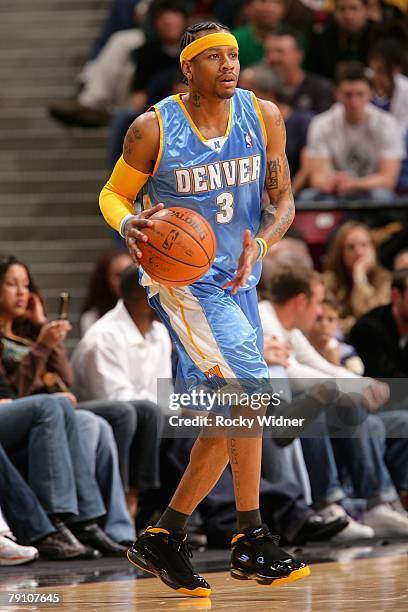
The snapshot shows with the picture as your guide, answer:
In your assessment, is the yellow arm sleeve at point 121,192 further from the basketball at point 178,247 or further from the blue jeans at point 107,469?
the blue jeans at point 107,469

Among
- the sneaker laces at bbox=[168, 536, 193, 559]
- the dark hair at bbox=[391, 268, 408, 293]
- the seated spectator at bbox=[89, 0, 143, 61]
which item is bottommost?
the sneaker laces at bbox=[168, 536, 193, 559]

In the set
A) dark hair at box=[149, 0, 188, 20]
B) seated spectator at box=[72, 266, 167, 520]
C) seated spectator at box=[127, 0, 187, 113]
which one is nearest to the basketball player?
seated spectator at box=[72, 266, 167, 520]

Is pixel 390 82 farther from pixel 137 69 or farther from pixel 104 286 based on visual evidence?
pixel 104 286

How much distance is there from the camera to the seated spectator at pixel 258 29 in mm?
11133

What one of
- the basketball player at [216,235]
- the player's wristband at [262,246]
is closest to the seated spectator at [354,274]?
the basketball player at [216,235]

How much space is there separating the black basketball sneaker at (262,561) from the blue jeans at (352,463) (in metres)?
2.22

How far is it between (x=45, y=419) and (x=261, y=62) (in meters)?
5.56

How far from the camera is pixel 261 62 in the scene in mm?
10945

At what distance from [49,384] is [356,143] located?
14.3 ft

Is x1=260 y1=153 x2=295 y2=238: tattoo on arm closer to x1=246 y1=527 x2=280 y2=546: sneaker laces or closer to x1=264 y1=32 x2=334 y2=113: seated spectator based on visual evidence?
x1=246 y1=527 x2=280 y2=546: sneaker laces

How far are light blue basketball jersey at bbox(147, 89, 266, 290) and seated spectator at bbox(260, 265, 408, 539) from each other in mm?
2104

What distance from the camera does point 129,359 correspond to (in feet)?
22.9

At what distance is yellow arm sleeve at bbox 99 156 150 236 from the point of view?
16.0 feet

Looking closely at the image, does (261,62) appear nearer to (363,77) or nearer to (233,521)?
(363,77)
